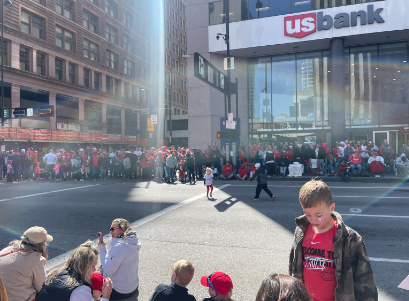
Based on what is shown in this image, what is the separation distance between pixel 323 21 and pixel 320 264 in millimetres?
23895

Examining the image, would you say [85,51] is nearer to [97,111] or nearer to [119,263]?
[97,111]

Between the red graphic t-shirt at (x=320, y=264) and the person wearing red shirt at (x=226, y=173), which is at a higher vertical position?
the red graphic t-shirt at (x=320, y=264)

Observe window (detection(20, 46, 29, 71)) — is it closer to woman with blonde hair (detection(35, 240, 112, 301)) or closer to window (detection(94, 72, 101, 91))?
window (detection(94, 72, 101, 91))

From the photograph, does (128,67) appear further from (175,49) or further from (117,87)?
(175,49)

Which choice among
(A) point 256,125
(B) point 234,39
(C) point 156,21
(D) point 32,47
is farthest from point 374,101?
(C) point 156,21

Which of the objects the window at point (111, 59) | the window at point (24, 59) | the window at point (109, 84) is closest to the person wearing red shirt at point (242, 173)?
the window at point (24, 59)

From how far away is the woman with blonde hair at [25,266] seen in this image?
3346 mm

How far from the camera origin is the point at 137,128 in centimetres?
5941

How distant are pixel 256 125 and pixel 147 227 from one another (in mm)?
19939

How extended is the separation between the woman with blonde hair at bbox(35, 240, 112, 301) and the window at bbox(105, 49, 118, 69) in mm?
52403

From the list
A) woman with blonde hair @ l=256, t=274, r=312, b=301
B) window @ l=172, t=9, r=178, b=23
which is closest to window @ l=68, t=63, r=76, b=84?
window @ l=172, t=9, r=178, b=23

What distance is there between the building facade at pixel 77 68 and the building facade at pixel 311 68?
19.9 metres

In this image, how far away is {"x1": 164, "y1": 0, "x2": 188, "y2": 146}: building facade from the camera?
68.0 metres

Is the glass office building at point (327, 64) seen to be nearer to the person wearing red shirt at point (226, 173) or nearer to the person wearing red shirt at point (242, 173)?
the person wearing red shirt at point (242, 173)
